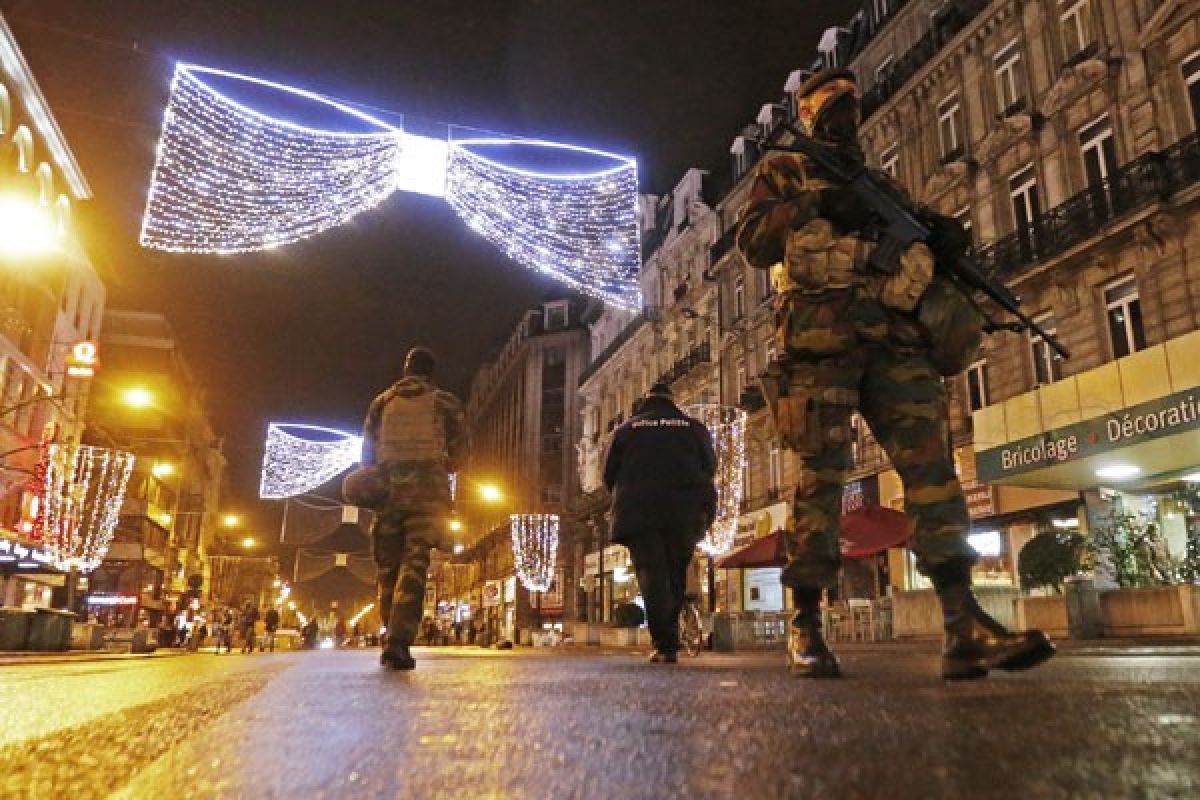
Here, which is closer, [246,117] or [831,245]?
[831,245]

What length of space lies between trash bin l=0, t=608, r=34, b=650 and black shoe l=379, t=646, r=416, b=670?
53.2 ft

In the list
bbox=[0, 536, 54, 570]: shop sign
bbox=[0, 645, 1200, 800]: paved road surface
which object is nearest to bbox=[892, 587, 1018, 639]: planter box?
bbox=[0, 645, 1200, 800]: paved road surface

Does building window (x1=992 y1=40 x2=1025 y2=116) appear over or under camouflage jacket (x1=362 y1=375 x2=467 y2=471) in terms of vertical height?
over

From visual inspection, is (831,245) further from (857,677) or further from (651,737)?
(651,737)

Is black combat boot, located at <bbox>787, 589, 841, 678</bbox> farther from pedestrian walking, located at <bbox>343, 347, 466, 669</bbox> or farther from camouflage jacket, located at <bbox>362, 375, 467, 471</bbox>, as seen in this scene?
camouflage jacket, located at <bbox>362, 375, 467, 471</bbox>

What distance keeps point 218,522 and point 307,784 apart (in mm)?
88521

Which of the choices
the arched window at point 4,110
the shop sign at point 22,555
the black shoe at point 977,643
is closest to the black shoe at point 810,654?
the black shoe at point 977,643

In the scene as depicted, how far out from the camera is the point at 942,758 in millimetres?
1170

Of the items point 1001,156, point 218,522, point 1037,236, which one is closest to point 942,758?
point 1037,236

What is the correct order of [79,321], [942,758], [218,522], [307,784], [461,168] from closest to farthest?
[307,784] → [942,758] → [461,168] → [79,321] → [218,522]

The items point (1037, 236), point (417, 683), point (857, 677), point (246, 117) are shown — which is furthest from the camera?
point (1037, 236)

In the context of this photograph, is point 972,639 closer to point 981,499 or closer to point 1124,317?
point 1124,317

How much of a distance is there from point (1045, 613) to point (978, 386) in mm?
9721

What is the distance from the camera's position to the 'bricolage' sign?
11282mm
